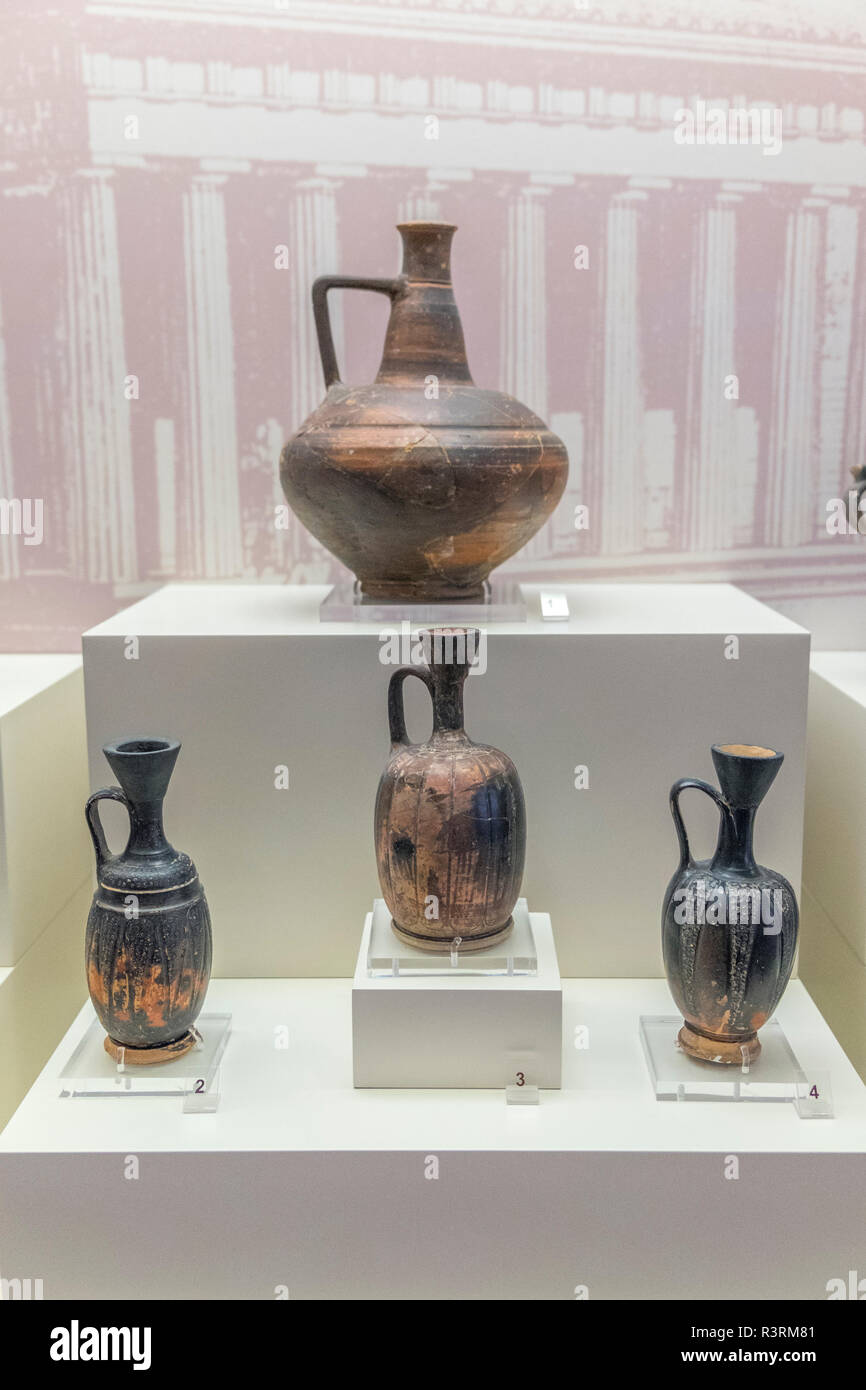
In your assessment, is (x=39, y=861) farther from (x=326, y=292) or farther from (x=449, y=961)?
(x=326, y=292)

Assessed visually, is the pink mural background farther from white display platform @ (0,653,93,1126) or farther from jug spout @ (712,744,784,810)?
jug spout @ (712,744,784,810)

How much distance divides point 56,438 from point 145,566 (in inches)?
12.7

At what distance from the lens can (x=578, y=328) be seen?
273 cm

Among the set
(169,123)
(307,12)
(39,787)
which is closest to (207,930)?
(39,787)

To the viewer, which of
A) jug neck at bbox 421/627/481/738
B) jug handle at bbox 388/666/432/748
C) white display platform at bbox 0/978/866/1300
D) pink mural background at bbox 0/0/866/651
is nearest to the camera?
white display platform at bbox 0/978/866/1300

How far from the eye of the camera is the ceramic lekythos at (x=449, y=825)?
1812 millimetres

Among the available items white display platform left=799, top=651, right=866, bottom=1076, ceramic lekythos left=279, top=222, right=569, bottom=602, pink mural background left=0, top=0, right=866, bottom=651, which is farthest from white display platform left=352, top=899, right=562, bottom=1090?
pink mural background left=0, top=0, right=866, bottom=651

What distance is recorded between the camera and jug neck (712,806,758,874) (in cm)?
182

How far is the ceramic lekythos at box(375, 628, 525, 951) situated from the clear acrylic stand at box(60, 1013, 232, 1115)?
35 centimetres

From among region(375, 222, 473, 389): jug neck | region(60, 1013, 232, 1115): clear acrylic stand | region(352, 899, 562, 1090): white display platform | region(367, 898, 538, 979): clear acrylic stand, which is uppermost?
region(375, 222, 473, 389): jug neck

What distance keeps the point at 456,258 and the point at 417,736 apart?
3.57ft

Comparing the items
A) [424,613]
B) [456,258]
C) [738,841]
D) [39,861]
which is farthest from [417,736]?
[456,258]

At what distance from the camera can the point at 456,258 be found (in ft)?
8.82

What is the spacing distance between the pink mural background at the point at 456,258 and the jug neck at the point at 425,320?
1.14 feet
